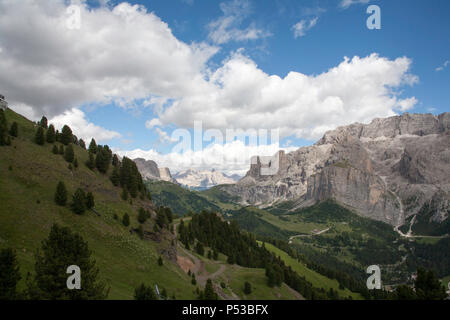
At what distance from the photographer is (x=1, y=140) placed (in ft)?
258

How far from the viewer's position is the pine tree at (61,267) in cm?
3159

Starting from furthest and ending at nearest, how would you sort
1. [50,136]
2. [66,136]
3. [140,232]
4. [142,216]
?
[66,136] → [50,136] → [142,216] → [140,232]

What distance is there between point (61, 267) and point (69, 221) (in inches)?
1491

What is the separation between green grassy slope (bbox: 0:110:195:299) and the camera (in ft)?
179

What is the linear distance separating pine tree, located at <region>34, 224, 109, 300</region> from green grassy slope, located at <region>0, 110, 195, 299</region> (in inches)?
538

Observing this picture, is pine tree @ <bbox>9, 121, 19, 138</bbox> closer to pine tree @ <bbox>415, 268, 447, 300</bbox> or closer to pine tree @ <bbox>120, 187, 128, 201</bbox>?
pine tree @ <bbox>120, 187, 128, 201</bbox>

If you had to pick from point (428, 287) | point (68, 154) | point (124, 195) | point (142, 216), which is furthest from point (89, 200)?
point (428, 287)

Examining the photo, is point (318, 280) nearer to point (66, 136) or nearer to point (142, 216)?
point (142, 216)

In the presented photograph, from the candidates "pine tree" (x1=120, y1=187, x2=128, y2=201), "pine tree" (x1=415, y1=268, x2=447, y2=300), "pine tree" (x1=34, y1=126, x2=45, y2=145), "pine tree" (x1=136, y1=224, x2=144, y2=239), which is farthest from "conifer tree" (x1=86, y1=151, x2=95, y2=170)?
"pine tree" (x1=415, y1=268, x2=447, y2=300)

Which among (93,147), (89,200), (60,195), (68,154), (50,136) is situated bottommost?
(89,200)

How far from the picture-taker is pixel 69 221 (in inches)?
2571

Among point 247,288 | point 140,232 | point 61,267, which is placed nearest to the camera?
point 61,267

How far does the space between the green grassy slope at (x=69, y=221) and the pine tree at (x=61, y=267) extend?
1366 cm
